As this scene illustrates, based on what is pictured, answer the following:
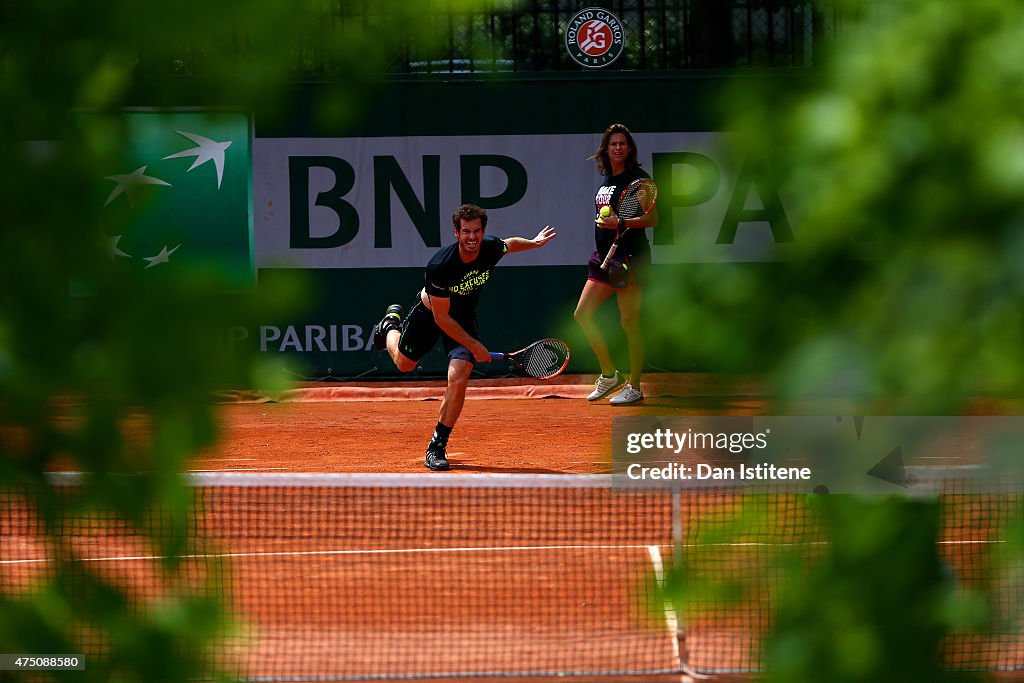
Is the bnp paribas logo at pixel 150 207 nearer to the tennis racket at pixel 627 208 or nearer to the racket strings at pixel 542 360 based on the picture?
the tennis racket at pixel 627 208

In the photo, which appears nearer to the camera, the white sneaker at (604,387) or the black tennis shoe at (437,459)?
the black tennis shoe at (437,459)

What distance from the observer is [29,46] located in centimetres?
126

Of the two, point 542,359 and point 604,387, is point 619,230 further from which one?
point 604,387

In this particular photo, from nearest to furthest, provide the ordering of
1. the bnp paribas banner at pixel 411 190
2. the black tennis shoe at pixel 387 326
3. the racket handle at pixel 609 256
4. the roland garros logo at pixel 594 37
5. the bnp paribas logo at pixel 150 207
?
the bnp paribas logo at pixel 150 207, the black tennis shoe at pixel 387 326, the racket handle at pixel 609 256, the bnp paribas banner at pixel 411 190, the roland garros logo at pixel 594 37

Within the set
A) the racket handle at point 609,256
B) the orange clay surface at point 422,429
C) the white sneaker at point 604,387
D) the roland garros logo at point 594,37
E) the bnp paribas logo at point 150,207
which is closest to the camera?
the bnp paribas logo at point 150,207

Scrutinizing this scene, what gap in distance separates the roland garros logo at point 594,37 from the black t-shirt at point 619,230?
2.32m

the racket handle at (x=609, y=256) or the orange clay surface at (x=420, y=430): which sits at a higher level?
the racket handle at (x=609, y=256)

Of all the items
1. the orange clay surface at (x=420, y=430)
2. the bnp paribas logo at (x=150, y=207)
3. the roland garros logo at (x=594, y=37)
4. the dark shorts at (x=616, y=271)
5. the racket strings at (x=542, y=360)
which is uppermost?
the roland garros logo at (x=594, y=37)

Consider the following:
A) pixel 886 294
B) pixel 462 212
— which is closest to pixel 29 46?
pixel 886 294

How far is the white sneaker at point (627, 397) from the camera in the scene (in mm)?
10422

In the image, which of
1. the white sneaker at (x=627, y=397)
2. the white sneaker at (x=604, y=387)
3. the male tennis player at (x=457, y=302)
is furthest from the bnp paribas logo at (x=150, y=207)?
the white sneaker at (x=604, y=387)

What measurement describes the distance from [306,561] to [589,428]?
429 cm

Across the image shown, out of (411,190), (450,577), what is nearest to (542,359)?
A: (411,190)

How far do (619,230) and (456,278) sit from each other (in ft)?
9.34
